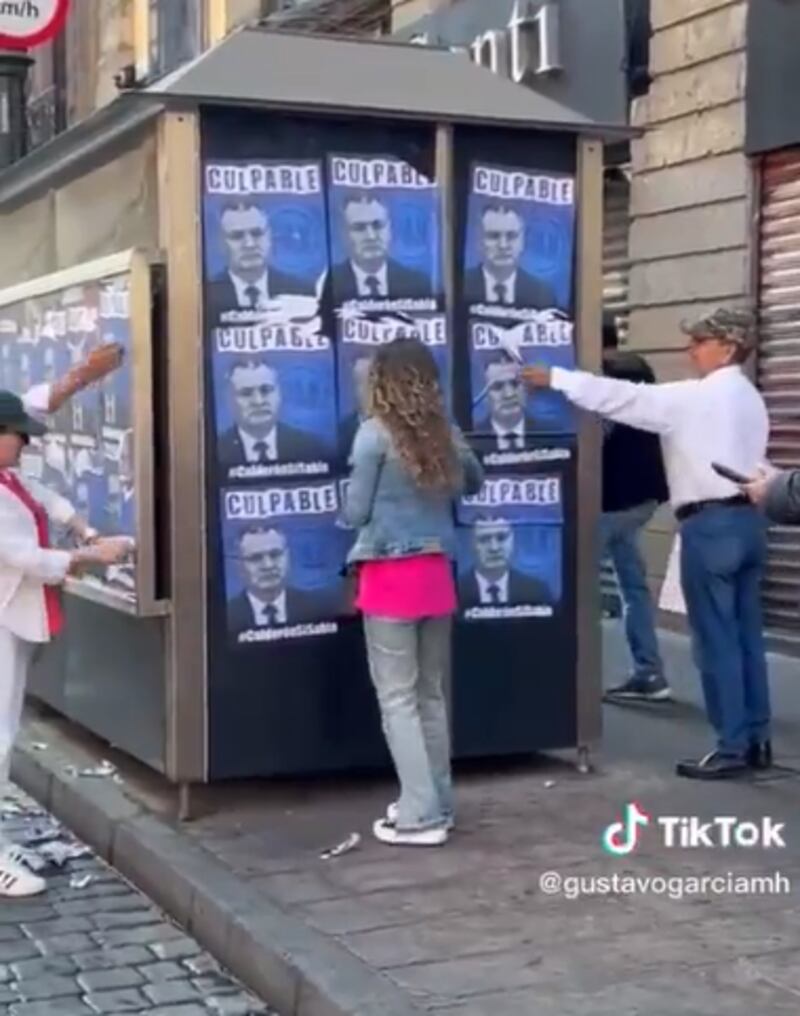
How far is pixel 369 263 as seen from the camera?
6598 mm

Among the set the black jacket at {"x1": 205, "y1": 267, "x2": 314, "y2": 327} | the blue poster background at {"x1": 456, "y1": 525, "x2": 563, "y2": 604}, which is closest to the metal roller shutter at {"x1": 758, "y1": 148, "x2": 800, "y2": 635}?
the blue poster background at {"x1": 456, "y1": 525, "x2": 563, "y2": 604}

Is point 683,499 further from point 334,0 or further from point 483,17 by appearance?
point 334,0

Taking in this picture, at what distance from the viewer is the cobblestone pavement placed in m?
→ 5.06

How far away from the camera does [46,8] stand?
36.8 ft

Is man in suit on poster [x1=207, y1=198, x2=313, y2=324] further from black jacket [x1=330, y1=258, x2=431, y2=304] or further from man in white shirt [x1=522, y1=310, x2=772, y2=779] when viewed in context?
man in white shirt [x1=522, y1=310, x2=772, y2=779]

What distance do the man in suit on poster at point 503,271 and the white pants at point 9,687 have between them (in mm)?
2112

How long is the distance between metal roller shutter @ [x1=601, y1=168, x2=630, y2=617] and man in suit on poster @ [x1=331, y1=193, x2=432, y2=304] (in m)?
5.76

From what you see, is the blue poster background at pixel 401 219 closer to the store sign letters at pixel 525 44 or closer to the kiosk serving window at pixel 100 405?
the kiosk serving window at pixel 100 405

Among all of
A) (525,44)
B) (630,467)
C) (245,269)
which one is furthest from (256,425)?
(525,44)

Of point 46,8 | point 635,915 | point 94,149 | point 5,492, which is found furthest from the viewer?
point 46,8

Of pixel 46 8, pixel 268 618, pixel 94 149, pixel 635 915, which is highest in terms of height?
pixel 46 8

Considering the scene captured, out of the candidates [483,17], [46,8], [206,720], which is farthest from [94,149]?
[483,17]

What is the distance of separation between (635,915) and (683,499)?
2.01 metres

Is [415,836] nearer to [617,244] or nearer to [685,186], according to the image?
[685,186]
